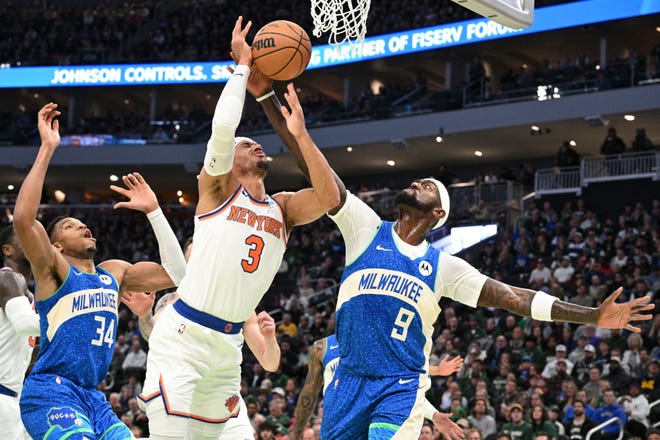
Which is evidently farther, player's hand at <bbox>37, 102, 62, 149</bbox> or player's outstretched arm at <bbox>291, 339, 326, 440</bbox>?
player's outstretched arm at <bbox>291, 339, 326, 440</bbox>

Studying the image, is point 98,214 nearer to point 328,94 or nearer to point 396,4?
point 328,94

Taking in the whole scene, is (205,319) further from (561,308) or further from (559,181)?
(559,181)

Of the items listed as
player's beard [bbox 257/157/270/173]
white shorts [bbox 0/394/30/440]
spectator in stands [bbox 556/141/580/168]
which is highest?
spectator in stands [bbox 556/141/580/168]

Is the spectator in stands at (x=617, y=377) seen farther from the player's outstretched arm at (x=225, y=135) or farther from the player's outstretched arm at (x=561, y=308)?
the player's outstretched arm at (x=225, y=135)

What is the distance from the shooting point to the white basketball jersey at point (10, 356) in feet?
23.8

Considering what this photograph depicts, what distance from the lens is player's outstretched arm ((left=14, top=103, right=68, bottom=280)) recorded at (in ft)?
20.0

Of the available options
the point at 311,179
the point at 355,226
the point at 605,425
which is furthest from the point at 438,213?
the point at 605,425

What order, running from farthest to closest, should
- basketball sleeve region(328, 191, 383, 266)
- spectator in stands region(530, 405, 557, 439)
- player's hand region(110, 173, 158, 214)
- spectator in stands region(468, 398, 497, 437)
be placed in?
spectator in stands region(468, 398, 497, 437), spectator in stands region(530, 405, 557, 439), player's hand region(110, 173, 158, 214), basketball sleeve region(328, 191, 383, 266)

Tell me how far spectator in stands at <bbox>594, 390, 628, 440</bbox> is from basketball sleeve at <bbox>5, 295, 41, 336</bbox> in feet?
28.7

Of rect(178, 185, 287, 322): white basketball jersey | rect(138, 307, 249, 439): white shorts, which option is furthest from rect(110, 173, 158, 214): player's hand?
rect(138, 307, 249, 439): white shorts

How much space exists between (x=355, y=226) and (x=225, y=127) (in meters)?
1.40

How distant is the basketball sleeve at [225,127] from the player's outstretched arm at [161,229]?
113 centimetres

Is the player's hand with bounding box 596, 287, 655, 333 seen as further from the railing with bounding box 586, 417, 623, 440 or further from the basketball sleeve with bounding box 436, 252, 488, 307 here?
the railing with bounding box 586, 417, 623, 440

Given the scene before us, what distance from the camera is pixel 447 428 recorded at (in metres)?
7.52
